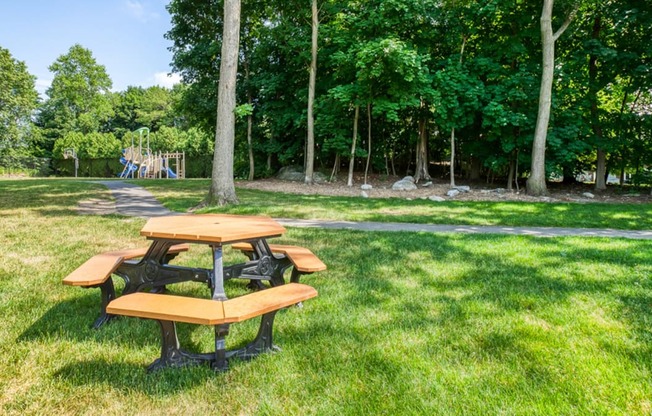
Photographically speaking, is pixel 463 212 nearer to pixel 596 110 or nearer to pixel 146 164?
pixel 596 110

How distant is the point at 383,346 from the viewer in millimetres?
2568

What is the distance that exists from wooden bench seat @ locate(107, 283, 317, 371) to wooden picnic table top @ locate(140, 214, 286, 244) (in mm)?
472

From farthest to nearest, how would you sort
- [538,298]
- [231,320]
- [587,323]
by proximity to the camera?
[538,298] → [587,323] → [231,320]

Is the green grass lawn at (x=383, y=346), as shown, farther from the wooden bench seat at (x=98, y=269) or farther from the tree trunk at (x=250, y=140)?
the tree trunk at (x=250, y=140)

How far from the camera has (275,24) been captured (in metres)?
17.2

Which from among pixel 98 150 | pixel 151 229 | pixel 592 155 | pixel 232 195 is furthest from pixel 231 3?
pixel 98 150

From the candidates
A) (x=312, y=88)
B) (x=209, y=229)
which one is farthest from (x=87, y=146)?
(x=209, y=229)

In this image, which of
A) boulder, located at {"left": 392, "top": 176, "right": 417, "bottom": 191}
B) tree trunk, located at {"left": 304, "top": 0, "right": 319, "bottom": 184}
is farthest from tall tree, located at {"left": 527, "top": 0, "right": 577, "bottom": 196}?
tree trunk, located at {"left": 304, "top": 0, "right": 319, "bottom": 184}

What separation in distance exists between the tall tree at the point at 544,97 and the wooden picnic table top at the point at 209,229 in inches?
463

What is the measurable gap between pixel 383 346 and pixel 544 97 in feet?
41.4

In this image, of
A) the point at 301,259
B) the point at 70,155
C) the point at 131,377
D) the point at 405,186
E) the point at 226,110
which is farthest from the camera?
the point at 70,155

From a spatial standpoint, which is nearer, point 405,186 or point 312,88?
point 405,186

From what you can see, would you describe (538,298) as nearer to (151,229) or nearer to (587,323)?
(587,323)

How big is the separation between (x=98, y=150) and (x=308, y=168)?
1462 inches
